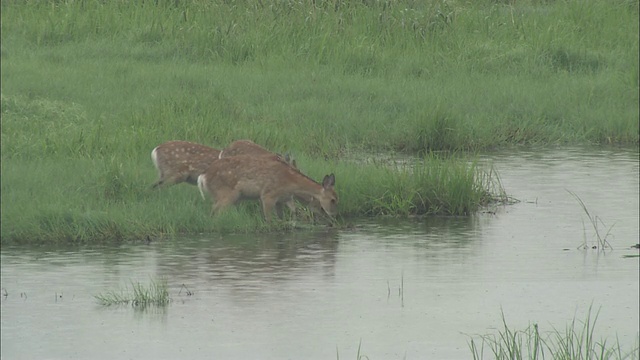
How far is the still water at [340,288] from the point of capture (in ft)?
32.3

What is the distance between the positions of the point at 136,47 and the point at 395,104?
15.0ft

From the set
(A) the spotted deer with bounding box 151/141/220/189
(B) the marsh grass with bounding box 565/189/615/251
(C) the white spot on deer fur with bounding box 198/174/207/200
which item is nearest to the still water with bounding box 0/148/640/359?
(B) the marsh grass with bounding box 565/189/615/251

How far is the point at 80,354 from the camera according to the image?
950 centimetres

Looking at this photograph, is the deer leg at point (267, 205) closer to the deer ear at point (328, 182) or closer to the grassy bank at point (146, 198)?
the grassy bank at point (146, 198)

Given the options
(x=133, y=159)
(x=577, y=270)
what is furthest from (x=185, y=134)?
(x=577, y=270)

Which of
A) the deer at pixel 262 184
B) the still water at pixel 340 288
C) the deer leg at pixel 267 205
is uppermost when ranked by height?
the deer at pixel 262 184

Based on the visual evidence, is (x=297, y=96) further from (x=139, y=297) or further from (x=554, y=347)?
(x=554, y=347)

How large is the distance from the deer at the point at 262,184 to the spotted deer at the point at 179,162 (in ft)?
1.22

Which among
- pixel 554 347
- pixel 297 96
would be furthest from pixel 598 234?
pixel 297 96

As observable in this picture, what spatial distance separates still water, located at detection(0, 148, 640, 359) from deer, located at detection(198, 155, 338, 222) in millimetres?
372

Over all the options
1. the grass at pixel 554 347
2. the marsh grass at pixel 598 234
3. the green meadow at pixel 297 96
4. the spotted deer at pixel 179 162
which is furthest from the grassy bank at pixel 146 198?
the grass at pixel 554 347

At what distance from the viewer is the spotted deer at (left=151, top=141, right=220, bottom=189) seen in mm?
14109

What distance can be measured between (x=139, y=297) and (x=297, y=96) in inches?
374

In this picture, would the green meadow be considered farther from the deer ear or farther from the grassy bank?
the deer ear
